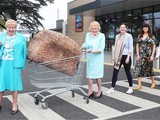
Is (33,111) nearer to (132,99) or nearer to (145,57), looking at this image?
(132,99)

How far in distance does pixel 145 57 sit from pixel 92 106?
2.51 metres

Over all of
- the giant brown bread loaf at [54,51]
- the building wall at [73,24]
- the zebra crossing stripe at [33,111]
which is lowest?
the zebra crossing stripe at [33,111]

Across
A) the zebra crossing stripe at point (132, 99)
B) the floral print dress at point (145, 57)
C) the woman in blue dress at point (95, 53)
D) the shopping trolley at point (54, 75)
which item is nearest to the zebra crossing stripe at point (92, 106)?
the shopping trolley at point (54, 75)

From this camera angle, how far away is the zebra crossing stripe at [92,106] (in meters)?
5.16

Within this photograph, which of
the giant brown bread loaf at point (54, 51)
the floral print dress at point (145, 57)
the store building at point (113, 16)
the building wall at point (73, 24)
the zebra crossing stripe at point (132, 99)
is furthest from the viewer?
the building wall at point (73, 24)

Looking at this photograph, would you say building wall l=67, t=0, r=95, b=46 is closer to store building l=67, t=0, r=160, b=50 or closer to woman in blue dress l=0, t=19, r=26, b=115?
store building l=67, t=0, r=160, b=50

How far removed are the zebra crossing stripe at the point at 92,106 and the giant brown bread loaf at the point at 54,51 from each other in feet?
2.52

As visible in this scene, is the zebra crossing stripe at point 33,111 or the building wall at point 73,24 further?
the building wall at point 73,24

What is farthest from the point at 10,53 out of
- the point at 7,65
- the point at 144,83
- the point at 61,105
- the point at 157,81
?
the point at 157,81

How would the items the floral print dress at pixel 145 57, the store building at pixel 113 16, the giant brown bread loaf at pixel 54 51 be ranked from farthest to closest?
the store building at pixel 113 16, the floral print dress at pixel 145 57, the giant brown bread loaf at pixel 54 51

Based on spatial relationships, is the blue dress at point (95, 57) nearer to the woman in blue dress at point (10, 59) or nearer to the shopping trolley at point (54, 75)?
the shopping trolley at point (54, 75)

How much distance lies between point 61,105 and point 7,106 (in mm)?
1091

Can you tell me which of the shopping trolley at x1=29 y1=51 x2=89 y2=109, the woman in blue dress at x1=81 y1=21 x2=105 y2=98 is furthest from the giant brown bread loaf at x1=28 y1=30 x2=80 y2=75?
the woman in blue dress at x1=81 y1=21 x2=105 y2=98

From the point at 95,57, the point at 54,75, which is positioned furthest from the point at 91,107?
the point at 95,57
